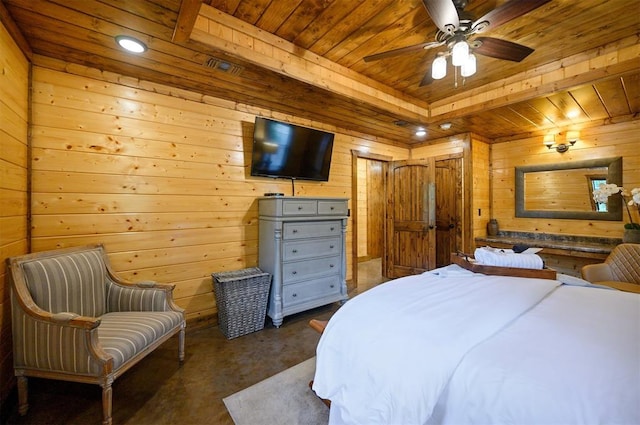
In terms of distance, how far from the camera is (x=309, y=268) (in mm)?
3045

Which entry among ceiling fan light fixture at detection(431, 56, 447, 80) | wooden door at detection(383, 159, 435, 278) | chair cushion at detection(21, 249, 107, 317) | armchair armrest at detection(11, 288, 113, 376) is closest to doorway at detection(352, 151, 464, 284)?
wooden door at detection(383, 159, 435, 278)

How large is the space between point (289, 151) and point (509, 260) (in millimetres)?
2394

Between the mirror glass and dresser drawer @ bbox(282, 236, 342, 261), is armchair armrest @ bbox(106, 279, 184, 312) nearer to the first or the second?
dresser drawer @ bbox(282, 236, 342, 261)

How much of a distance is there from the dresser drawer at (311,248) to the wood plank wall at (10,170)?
196 cm

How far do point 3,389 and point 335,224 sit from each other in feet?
9.17

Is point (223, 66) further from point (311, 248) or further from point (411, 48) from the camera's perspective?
point (311, 248)

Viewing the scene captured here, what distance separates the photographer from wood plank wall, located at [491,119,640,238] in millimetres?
3326

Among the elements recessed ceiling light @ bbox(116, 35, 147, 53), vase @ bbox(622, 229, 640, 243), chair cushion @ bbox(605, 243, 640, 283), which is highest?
recessed ceiling light @ bbox(116, 35, 147, 53)

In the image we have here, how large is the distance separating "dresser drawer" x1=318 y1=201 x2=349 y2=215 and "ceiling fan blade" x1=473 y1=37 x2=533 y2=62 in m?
1.91

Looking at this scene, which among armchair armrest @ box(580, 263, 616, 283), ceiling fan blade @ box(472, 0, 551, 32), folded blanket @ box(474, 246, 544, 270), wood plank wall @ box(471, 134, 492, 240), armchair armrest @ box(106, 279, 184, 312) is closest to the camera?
ceiling fan blade @ box(472, 0, 551, 32)

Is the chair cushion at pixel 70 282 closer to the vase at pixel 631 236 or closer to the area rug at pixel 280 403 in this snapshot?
→ the area rug at pixel 280 403

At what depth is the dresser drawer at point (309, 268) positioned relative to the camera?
9.45ft

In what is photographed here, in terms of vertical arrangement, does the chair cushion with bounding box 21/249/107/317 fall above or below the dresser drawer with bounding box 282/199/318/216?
below

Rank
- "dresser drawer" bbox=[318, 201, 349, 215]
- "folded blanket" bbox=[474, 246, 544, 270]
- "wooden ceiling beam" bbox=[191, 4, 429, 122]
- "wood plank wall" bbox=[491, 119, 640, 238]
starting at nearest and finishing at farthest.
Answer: "folded blanket" bbox=[474, 246, 544, 270], "wooden ceiling beam" bbox=[191, 4, 429, 122], "dresser drawer" bbox=[318, 201, 349, 215], "wood plank wall" bbox=[491, 119, 640, 238]
